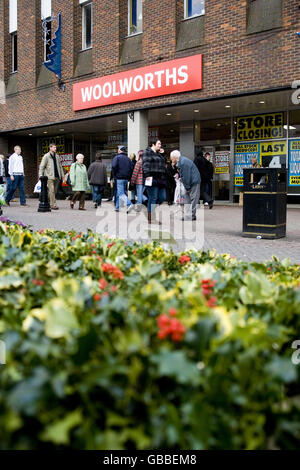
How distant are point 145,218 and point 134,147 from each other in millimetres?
5875

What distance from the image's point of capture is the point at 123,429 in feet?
3.56

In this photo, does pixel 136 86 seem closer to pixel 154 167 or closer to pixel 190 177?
pixel 190 177

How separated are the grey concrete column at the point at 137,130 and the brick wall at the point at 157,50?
15.2 inches

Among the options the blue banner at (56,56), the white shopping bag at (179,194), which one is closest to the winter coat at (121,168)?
the white shopping bag at (179,194)

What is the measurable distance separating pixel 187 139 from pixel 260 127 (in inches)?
133

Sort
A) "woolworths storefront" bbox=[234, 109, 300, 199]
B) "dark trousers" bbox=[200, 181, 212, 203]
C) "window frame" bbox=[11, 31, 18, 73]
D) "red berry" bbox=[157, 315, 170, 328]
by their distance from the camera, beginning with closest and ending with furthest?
"red berry" bbox=[157, 315, 170, 328] < "dark trousers" bbox=[200, 181, 212, 203] < "woolworths storefront" bbox=[234, 109, 300, 199] < "window frame" bbox=[11, 31, 18, 73]

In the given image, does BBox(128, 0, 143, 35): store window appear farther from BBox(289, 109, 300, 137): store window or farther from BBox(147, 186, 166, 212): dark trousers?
BBox(147, 186, 166, 212): dark trousers

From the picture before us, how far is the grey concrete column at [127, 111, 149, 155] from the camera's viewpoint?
17469 millimetres

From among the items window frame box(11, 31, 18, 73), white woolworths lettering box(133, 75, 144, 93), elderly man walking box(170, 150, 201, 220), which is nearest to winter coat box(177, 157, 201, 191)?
elderly man walking box(170, 150, 201, 220)

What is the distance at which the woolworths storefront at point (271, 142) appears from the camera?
17.4 m

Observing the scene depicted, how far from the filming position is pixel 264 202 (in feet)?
30.0

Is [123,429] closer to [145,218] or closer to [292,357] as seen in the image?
[292,357]

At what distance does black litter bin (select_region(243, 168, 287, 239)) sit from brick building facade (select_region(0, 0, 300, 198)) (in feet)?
17.7

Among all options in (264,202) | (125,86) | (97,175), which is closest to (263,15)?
(125,86)
